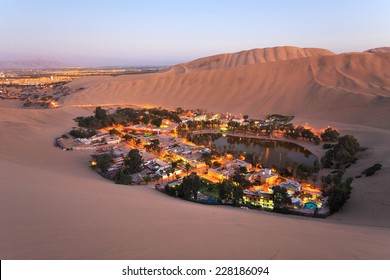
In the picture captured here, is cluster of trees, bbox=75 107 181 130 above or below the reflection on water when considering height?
above

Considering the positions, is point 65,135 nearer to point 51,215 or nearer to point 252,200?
point 252,200

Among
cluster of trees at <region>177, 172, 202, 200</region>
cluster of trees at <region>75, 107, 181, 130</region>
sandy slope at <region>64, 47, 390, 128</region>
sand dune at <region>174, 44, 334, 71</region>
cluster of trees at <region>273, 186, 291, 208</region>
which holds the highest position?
sand dune at <region>174, 44, 334, 71</region>

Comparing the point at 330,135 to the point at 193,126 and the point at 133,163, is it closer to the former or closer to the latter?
the point at 193,126

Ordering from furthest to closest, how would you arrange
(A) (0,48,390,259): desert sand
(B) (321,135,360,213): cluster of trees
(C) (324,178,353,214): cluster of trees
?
(B) (321,135,360,213): cluster of trees
(C) (324,178,353,214): cluster of trees
(A) (0,48,390,259): desert sand

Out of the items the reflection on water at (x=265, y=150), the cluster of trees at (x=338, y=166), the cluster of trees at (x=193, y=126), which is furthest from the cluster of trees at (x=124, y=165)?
the cluster of trees at (x=193, y=126)

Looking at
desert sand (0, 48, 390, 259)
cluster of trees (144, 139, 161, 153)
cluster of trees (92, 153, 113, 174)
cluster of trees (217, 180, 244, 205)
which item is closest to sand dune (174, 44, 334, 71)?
desert sand (0, 48, 390, 259)

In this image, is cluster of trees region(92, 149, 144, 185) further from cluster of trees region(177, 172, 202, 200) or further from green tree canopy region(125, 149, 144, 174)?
cluster of trees region(177, 172, 202, 200)

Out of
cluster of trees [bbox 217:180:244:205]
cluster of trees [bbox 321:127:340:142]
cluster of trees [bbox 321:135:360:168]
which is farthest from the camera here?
cluster of trees [bbox 321:127:340:142]

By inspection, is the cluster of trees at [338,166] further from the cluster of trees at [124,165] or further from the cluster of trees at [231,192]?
the cluster of trees at [124,165]
